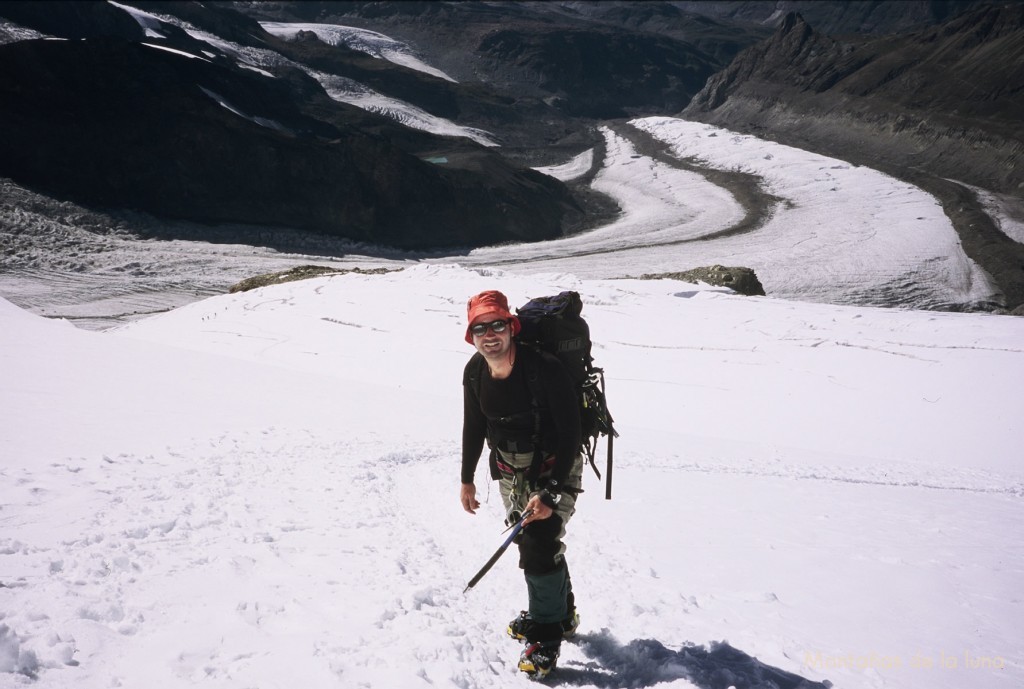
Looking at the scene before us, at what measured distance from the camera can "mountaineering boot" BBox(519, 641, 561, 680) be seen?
3311 millimetres

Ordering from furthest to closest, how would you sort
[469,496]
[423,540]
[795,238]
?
1. [795,238]
2. [423,540]
3. [469,496]

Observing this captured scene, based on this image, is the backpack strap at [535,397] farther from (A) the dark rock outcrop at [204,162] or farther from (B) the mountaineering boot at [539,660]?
(A) the dark rock outcrop at [204,162]

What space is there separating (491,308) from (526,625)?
1.70 meters

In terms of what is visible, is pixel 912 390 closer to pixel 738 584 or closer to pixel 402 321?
pixel 738 584

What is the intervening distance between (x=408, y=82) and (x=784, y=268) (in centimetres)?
6315

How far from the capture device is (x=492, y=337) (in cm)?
326

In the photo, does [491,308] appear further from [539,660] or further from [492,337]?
[539,660]

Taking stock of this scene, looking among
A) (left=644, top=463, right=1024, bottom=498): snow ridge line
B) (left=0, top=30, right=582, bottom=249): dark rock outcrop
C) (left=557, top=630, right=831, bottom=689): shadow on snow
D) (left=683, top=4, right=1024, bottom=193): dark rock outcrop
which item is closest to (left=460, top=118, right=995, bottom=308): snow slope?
(left=0, top=30, right=582, bottom=249): dark rock outcrop

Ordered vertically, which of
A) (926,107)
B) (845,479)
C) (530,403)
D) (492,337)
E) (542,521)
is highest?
(926,107)

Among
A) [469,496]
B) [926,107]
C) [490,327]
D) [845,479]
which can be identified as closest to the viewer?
[490,327]

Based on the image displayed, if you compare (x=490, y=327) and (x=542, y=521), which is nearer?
(x=490, y=327)

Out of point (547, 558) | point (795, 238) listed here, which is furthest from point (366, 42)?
point (547, 558)

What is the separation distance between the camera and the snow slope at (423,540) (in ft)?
9.94

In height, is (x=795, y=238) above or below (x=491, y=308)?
above
